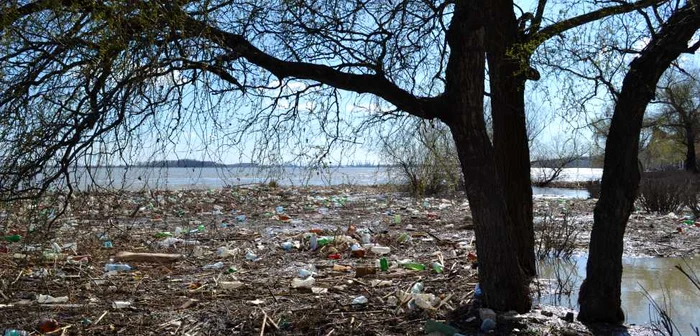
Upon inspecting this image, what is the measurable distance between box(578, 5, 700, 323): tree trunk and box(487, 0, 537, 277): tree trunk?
102cm

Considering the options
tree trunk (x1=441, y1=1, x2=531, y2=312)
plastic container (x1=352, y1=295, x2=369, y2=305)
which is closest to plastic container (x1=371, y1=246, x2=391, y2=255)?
plastic container (x1=352, y1=295, x2=369, y2=305)

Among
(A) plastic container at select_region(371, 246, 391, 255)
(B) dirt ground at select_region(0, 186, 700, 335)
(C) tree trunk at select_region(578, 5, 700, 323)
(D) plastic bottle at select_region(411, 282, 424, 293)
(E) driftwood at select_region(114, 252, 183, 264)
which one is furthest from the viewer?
(A) plastic container at select_region(371, 246, 391, 255)

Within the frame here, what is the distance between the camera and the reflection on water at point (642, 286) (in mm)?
5516

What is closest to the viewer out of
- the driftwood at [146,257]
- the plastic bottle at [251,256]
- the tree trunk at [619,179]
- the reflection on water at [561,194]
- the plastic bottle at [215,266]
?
the tree trunk at [619,179]

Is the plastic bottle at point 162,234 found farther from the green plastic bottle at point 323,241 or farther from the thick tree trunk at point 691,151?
the thick tree trunk at point 691,151

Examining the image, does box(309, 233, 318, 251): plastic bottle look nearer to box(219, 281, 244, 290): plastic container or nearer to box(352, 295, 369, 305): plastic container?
box(219, 281, 244, 290): plastic container

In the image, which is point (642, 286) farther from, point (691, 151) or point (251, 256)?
point (691, 151)

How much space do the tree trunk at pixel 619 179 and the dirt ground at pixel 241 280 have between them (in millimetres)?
282

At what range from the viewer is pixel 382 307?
4832 millimetres

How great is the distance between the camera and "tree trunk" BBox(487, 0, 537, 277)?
5.45 m

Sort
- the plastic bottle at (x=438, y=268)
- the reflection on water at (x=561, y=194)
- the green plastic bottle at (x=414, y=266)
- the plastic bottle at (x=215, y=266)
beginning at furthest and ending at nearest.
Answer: the reflection on water at (x=561, y=194) → the plastic bottle at (x=215, y=266) → the green plastic bottle at (x=414, y=266) → the plastic bottle at (x=438, y=268)

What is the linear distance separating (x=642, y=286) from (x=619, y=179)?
2661mm

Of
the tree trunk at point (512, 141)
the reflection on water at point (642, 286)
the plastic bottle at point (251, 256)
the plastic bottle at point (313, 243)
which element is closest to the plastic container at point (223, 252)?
the plastic bottle at point (251, 256)

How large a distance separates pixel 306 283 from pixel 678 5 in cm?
360
